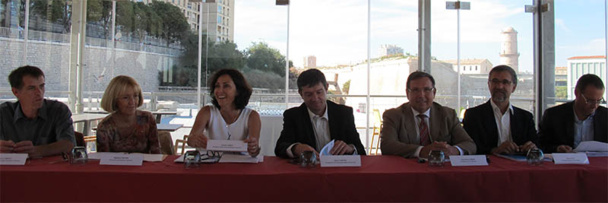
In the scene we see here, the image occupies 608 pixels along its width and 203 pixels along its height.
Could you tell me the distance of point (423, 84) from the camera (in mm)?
2225

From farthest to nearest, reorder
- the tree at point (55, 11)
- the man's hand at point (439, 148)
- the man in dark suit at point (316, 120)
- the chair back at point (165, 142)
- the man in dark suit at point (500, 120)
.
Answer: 1. the tree at point (55, 11)
2. the chair back at point (165, 142)
3. the man in dark suit at point (500, 120)
4. the man in dark suit at point (316, 120)
5. the man's hand at point (439, 148)

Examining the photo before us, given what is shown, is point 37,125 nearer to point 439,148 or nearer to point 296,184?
point 296,184

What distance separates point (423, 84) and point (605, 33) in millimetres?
4110

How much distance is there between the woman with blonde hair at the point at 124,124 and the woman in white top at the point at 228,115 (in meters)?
0.27

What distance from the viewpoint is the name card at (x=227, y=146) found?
1.78 metres

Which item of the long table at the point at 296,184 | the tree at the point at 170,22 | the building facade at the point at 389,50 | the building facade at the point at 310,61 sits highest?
the tree at the point at 170,22

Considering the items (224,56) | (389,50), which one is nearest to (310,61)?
(389,50)

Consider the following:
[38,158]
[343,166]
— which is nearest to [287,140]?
[343,166]

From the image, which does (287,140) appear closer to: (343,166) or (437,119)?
(343,166)

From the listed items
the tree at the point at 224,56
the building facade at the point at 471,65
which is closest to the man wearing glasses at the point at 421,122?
the building facade at the point at 471,65

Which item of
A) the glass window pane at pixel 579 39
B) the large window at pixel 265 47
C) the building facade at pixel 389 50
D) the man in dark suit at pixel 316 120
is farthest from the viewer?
the building facade at pixel 389 50

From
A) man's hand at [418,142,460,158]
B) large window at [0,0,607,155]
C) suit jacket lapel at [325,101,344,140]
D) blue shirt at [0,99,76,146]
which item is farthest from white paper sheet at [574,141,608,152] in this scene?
large window at [0,0,607,155]

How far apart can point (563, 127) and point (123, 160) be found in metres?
2.48

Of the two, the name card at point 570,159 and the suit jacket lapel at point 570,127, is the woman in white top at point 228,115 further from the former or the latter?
the suit jacket lapel at point 570,127
